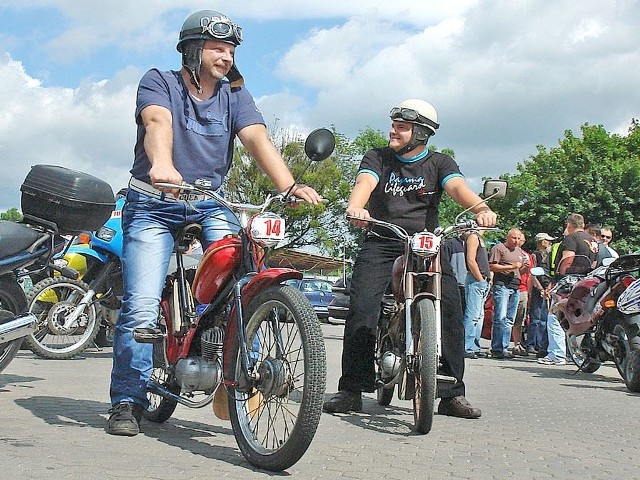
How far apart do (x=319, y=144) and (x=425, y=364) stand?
1821 millimetres

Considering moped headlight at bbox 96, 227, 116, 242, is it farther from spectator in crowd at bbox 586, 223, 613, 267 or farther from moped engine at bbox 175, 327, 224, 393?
spectator in crowd at bbox 586, 223, 613, 267

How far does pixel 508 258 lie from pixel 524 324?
1.82m

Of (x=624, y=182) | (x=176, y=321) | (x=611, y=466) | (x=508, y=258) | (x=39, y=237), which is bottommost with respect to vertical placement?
(x=611, y=466)

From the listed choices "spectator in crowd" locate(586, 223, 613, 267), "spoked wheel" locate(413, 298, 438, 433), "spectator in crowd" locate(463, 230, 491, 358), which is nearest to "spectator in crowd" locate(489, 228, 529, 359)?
"spectator in crowd" locate(463, 230, 491, 358)

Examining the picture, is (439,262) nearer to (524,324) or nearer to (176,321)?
(176,321)

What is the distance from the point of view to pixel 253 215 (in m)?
4.71

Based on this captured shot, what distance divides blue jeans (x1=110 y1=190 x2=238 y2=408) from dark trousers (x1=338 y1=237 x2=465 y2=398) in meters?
1.50

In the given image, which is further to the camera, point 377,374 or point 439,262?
point 377,374

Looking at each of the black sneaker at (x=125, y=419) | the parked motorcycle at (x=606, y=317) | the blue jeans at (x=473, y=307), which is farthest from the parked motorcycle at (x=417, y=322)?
the blue jeans at (x=473, y=307)

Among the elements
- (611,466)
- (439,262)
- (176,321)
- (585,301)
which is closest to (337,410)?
(439,262)

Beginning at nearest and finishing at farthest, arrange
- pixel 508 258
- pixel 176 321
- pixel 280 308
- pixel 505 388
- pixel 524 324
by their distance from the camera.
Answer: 1. pixel 280 308
2. pixel 176 321
3. pixel 505 388
4. pixel 508 258
5. pixel 524 324

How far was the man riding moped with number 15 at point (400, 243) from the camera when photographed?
6523mm

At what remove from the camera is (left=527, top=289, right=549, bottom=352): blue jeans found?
14.1m

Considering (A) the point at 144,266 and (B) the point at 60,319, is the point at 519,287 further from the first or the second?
(A) the point at 144,266
